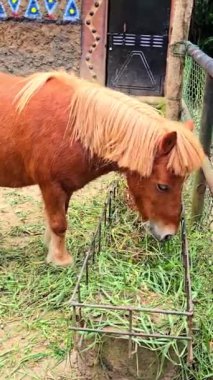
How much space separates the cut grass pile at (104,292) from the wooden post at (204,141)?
0.72ft

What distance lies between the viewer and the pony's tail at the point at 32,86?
135 inches

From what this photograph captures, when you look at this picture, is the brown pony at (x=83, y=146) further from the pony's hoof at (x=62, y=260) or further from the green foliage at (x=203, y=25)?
the green foliage at (x=203, y=25)

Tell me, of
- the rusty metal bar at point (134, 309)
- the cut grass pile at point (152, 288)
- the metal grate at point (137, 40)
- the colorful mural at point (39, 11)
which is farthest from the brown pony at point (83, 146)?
the metal grate at point (137, 40)

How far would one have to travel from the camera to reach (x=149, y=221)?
3.07 meters

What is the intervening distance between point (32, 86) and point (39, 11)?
15.7ft

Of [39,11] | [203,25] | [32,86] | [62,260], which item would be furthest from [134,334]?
[203,25]

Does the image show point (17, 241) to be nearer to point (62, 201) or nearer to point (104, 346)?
point (62, 201)

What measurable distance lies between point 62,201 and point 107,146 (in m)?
0.55

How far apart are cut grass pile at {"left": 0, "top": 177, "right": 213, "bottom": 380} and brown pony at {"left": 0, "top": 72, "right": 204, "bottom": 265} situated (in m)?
0.19

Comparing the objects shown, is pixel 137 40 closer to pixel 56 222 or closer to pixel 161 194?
pixel 56 222

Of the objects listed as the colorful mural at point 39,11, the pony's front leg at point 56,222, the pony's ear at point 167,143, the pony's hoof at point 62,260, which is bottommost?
the pony's hoof at point 62,260

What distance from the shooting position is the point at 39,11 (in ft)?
25.9

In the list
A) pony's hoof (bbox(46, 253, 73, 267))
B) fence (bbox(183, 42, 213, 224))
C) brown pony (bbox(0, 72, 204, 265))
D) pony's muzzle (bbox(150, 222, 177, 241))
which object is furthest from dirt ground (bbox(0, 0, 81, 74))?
pony's muzzle (bbox(150, 222, 177, 241))

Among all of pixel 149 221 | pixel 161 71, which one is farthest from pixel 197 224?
pixel 161 71
